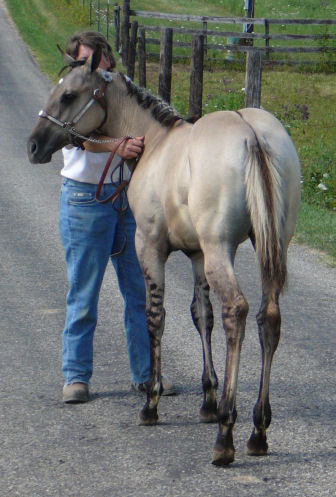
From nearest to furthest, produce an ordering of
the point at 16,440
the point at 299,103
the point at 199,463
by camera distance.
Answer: the point at 199,463 → the point at 16,440 → the point at 299,103

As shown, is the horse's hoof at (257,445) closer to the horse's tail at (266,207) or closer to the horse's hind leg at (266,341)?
the horse's hind leg at (266,341)

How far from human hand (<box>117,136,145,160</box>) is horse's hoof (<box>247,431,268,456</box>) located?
1.80 meters

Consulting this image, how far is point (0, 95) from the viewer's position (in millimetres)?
20141

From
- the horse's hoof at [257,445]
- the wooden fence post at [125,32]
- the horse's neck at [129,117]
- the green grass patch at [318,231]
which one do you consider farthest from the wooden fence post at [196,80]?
the horse's hoof at [257,445]

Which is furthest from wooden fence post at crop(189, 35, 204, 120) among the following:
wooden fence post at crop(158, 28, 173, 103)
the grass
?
the grass

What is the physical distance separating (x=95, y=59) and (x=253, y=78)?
304 inches

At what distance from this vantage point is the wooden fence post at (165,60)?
1472cm

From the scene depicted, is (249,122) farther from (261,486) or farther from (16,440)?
(16,440)

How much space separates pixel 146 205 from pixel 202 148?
0.60 meters

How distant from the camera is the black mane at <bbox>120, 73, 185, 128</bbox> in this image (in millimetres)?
5191

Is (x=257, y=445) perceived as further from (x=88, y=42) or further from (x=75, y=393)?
(x=88, y=42)

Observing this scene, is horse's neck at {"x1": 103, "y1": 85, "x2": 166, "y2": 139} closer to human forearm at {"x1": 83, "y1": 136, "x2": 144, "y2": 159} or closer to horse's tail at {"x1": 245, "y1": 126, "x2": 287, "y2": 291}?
human forearm at {"x1": 83, "y1": 136, "x2": 144, "y2": 159}

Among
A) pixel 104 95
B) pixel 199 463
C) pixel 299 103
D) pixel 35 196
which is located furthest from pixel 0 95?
pixel 199 463

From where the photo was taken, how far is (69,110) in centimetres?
514
